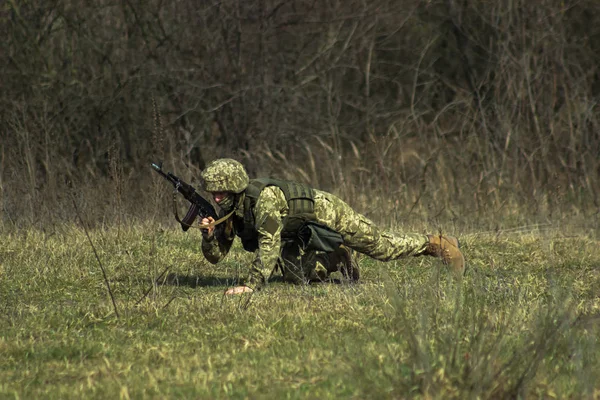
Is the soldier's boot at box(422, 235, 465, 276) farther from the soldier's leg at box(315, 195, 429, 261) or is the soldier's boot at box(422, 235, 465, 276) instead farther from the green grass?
the green grass

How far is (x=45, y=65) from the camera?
44.3ft

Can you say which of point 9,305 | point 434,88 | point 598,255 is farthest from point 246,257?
point 434,88

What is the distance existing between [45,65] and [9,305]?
7.62 meters

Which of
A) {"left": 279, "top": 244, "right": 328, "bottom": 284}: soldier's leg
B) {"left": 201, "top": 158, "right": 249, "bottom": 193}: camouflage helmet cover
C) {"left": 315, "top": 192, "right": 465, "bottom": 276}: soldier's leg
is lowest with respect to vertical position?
{"left": 279, "top": 244, "right": 328, "bottom": 284}: soldier's leg

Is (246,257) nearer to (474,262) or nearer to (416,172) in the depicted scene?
(474,262)

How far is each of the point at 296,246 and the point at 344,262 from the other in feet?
1.33

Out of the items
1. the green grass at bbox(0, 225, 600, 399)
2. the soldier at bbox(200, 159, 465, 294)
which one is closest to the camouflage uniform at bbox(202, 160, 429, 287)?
the soldier at bbox(200, 159, 465, 294)

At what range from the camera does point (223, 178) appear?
6.60m

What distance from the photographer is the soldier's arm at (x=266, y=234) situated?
6617mm

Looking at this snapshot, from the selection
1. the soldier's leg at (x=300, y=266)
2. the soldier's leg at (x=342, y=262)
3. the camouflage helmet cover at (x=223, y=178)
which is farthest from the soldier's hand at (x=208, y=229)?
the soldier's leg at (x=342, y=262)

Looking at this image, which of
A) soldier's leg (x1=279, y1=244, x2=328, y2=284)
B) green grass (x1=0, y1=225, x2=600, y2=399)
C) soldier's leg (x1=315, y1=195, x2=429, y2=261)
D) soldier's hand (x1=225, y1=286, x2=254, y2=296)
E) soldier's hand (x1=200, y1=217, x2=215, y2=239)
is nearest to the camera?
green grass (x1=0, y1=225, x2=600, y2=399)

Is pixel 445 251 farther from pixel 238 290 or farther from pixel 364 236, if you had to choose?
pixel 238 290

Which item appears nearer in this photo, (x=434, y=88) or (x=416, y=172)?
(x=416, y=172)

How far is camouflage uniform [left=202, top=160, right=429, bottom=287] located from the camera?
21.8 feet
